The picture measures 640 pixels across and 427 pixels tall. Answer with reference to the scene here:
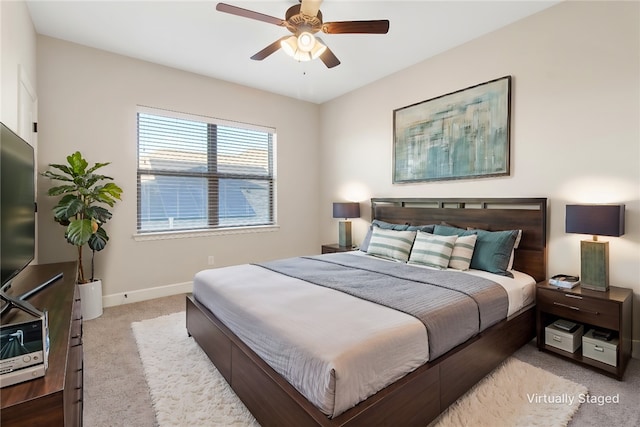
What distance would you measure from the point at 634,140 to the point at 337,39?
8.89 feet

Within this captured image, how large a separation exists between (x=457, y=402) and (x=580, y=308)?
127cm

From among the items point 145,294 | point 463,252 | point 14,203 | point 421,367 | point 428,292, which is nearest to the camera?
point 14,203

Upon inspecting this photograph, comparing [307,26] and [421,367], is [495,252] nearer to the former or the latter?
[421,367]

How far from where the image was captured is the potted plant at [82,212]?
301cm

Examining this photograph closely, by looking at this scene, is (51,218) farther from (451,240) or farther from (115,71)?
(451,240)

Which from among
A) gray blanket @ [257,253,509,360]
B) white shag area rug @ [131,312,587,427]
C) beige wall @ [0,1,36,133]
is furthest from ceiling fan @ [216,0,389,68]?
white shag area rug @ [131,312,587,427]

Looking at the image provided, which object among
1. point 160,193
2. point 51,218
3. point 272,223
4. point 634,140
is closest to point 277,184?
point 272,223

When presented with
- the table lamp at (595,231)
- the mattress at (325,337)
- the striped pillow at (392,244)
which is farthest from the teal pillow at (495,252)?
the mattress at (325,337)

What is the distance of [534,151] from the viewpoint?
2953 mm

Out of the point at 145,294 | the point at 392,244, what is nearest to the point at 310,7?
the point at 392,244

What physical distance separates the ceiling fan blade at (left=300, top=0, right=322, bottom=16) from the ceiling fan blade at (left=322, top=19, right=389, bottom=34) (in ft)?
0.39

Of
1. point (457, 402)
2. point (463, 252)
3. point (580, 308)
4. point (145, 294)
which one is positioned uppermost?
point (463, 252)

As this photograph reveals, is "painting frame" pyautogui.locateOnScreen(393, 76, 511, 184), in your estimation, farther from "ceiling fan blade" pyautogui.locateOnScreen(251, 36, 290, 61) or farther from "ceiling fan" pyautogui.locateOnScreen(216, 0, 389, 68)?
"ceiling fan blade" pyautogui.locateOnScreen(251, 36, 290, 61)

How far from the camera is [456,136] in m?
3.51
